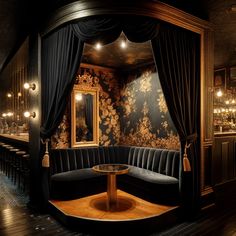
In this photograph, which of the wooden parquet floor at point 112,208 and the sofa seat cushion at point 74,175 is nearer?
the wooden parquet floor at point 112,208

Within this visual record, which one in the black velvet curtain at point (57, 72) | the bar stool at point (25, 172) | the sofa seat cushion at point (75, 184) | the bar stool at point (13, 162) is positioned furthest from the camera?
the bar stool at point (13, 162)

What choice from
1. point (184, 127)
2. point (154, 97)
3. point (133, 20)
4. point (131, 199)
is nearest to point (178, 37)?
point (133, 20)

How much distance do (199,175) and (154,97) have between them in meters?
1.90

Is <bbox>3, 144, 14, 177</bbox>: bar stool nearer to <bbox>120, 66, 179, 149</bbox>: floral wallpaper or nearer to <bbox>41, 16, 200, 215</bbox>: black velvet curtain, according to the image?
<bbox>41, 16, 200, 215</bbox>: black velvet curtain

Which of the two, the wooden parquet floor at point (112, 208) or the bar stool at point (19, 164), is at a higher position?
the bar stool at point (19, 164)

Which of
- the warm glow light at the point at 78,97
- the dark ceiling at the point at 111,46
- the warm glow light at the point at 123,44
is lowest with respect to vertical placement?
the warm glow light at the point at 78,97

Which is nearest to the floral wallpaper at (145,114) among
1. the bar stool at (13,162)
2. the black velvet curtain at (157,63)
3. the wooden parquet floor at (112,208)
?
the black velvet curtain at (157,63)

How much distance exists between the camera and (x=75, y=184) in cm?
359

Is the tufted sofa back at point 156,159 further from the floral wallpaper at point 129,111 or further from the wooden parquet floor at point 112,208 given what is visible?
the wooden parquet floor at point 112,208

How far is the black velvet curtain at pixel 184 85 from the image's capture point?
2895 mm

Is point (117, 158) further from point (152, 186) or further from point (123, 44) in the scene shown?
point (123, 44)

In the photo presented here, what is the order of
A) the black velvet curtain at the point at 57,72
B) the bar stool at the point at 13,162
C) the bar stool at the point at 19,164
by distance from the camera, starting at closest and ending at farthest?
the black velvet curtain at the point at 57,72
the bar stool at the point at 19,164
the bar stool at the point at 13,162

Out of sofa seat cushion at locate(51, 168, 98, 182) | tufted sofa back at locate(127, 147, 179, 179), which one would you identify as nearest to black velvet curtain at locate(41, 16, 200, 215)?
tufted sofa back at locate(127, 147, 179, 179)

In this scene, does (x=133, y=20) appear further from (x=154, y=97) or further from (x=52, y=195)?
(x=52, y=195)
